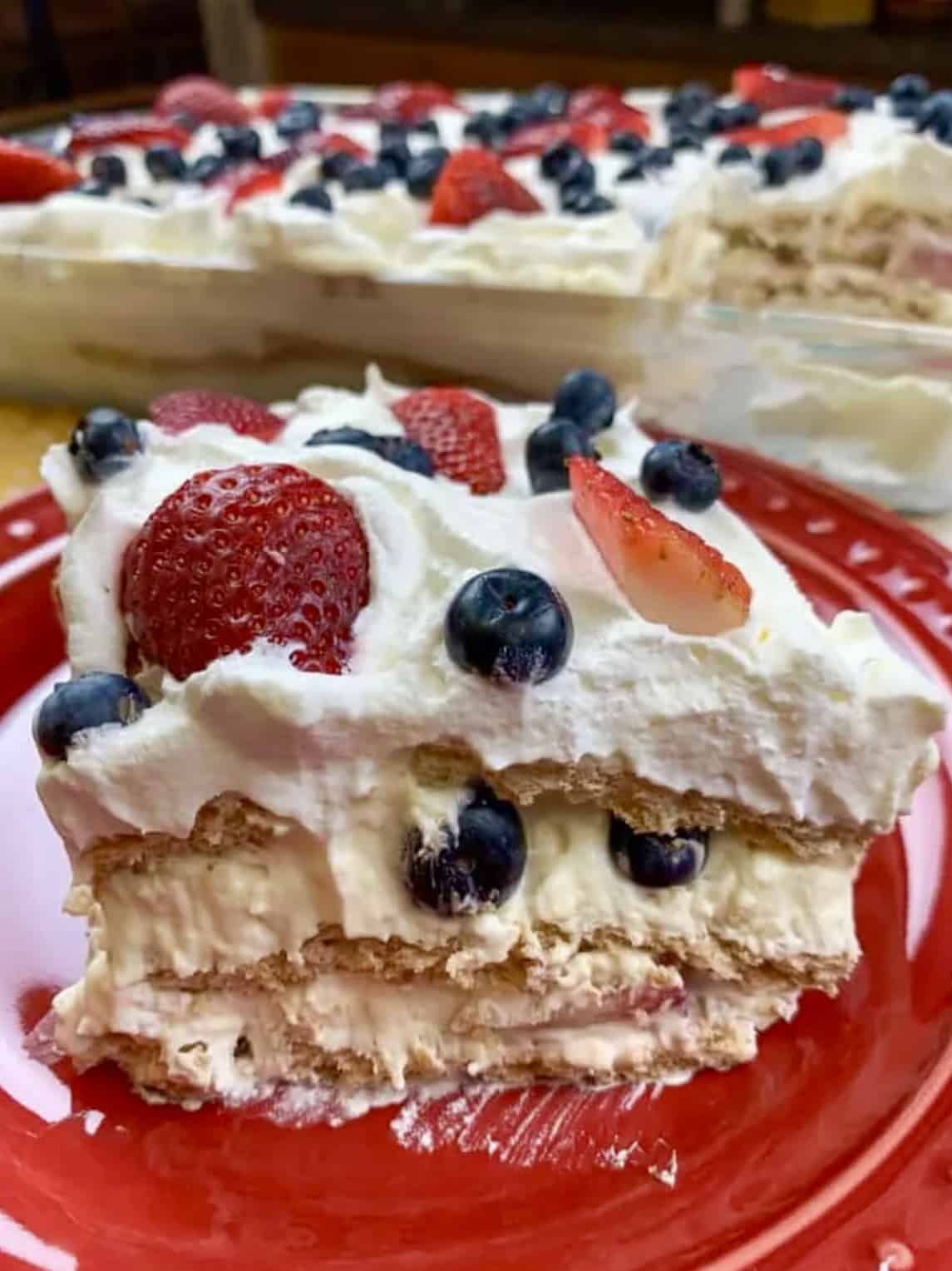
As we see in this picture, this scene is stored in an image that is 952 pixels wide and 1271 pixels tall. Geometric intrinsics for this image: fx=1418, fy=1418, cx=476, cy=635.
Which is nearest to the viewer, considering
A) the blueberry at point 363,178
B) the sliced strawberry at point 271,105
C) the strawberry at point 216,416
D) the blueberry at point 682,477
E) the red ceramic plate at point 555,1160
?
the red ceramic plate at point 555,1160

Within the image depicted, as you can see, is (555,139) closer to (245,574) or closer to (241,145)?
(241,145)

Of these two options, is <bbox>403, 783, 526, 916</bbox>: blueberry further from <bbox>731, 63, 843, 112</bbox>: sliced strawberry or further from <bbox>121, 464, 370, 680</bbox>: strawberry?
Result: <bbox>731, 63, 843, 112</bbox>: sliced strawberry

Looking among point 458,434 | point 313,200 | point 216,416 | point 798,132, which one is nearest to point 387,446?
point 458,434

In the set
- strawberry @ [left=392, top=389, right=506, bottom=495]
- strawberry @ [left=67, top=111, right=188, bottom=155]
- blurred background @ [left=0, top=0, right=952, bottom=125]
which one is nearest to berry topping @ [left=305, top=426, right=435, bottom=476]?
strawberry @ [left=392, top=389, right=506, bottom=495]

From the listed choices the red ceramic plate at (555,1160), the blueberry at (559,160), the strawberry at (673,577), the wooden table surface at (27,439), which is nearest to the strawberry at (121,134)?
the wooden table surface at (27,439)

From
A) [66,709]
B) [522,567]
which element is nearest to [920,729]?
[522,567]

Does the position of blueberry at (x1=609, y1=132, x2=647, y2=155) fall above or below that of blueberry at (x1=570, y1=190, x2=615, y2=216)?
below

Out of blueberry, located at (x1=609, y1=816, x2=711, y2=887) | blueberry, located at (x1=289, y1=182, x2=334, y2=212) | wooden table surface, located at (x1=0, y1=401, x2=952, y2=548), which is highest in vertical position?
blueberry, located at (x1=289, y1=182, x2=334, y2=212)

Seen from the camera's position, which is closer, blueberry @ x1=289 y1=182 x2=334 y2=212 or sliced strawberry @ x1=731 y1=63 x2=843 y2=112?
blueberry @ x1=289 y1=182 x2=334 y2=212

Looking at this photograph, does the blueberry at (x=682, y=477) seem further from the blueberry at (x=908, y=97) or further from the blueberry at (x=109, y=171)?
the blueberry at (x=908, y=97)
